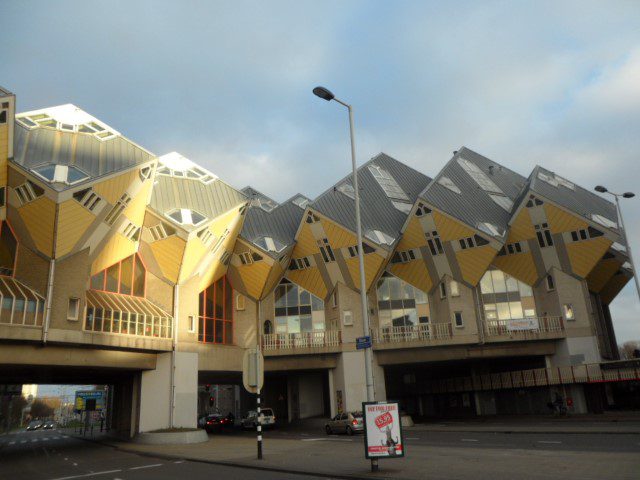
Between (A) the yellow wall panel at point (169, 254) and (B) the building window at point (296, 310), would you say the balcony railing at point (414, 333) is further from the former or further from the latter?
(A) the yellow wall panel at point (169, 254)

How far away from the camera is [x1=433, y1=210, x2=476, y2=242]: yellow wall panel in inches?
1449

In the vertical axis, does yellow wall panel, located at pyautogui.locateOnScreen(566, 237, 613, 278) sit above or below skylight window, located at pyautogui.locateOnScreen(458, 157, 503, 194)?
below

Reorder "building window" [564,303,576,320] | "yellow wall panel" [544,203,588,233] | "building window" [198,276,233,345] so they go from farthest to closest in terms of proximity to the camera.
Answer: "building window" [564,303,576,320], "yellow wall panel" [544,203,588,233], "building window" [198,276,233,345]

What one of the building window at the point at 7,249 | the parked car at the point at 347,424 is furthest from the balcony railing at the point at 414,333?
the building window at the point at 7,249

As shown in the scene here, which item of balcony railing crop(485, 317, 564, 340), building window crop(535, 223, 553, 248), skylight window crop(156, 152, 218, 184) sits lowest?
balcony railing crop(485, 317, 564, 340)

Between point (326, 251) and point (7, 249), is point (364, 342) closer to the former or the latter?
point (7, 249)

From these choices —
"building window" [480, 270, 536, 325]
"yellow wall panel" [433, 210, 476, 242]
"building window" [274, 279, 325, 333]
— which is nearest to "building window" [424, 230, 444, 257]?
"yellow wall panel" [433, 210, 476, 242]

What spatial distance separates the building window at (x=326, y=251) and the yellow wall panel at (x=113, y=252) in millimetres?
14623

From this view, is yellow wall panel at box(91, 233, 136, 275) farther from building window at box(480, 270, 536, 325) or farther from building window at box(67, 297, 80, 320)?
building window at box(480, 270, 536, 325)

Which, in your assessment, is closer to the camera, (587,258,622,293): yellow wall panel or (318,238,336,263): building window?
(318,238,336,263): building window

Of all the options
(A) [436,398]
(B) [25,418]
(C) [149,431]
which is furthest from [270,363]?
(B) [25,418]

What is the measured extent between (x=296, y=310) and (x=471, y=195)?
60.1ft

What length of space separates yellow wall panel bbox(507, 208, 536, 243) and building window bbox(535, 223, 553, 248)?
376 millimetres

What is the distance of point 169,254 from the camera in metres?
31.7
